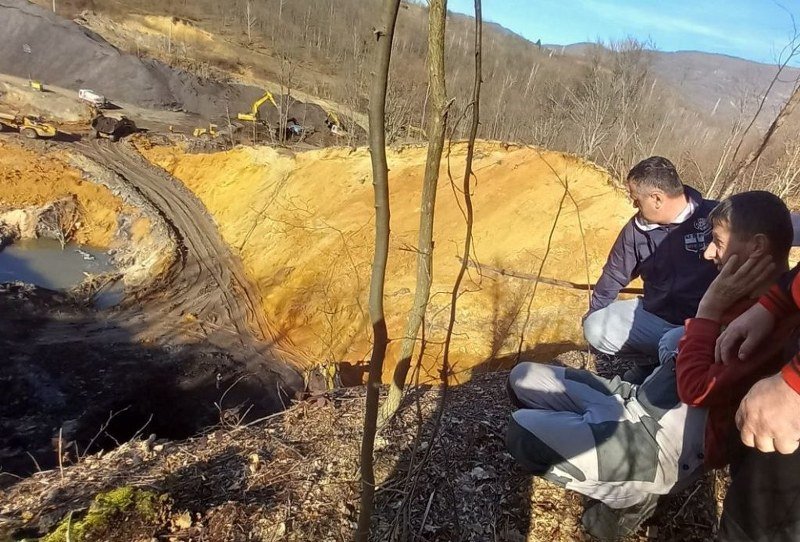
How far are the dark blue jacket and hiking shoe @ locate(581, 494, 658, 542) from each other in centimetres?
148

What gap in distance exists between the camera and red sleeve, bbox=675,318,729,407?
1.67 metres

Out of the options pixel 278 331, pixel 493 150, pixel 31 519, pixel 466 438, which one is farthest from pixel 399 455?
pixel 493 150

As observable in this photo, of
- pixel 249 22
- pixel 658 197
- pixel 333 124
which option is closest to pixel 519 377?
pixel 658 197

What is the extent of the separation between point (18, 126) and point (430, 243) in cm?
1924

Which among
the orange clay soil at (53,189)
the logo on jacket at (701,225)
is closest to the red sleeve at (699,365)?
the logo on jacket at (701,225)

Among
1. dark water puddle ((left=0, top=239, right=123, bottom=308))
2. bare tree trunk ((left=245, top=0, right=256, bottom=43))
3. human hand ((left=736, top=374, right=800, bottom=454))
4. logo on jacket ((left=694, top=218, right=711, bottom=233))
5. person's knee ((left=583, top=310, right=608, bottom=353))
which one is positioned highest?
bare tree trunk ((left=245, top=0, right=256, bottom=43))

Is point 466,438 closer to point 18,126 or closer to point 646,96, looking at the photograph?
point 18,126

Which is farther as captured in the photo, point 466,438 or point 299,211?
point 299,211

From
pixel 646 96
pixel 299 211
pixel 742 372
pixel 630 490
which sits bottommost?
pixel 299 211

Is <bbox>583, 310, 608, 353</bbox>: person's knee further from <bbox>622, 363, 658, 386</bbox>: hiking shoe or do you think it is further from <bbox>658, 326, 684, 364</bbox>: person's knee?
<bbox>658, 326, 684, 364</bbox>: person's knee

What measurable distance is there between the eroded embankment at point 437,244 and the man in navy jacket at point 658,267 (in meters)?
2.78

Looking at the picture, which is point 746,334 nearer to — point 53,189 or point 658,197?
point 658,197

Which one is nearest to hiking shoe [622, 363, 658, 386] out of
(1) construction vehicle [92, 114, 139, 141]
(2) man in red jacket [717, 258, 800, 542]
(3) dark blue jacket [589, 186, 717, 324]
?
(3) dark blue jacket [589, 186, 717, 324]

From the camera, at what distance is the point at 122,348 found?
A: 355 inches
